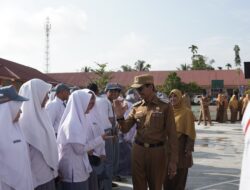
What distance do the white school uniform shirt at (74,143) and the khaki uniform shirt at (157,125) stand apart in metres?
0.85

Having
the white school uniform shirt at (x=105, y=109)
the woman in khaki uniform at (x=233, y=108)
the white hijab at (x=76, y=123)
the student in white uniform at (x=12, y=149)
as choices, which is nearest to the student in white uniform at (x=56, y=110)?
the white school uniform shirt at (x=105, y=109)

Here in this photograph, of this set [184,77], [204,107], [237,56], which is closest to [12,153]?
[204,107]

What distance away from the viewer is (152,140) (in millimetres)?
5289

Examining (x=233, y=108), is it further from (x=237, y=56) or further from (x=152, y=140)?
(x=237, y=56)

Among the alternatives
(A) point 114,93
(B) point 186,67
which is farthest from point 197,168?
(B) point 186,67

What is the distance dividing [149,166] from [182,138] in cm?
121

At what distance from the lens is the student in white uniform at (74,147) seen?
4629 mm

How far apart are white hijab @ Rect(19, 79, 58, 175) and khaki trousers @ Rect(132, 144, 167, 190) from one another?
1.21 m

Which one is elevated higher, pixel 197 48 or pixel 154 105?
pixel 197 48

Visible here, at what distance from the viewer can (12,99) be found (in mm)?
4102

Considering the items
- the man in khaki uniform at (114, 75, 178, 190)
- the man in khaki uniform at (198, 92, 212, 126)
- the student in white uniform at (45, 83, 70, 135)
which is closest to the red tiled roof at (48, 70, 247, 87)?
the man in khaki uniform at (198, 92, 212, 126)

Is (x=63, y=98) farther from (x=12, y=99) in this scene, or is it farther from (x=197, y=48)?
(x=197, y=48)

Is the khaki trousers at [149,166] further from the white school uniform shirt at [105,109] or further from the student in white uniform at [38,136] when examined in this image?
the white school uniform shirt at [105,109]

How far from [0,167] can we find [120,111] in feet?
6.40
